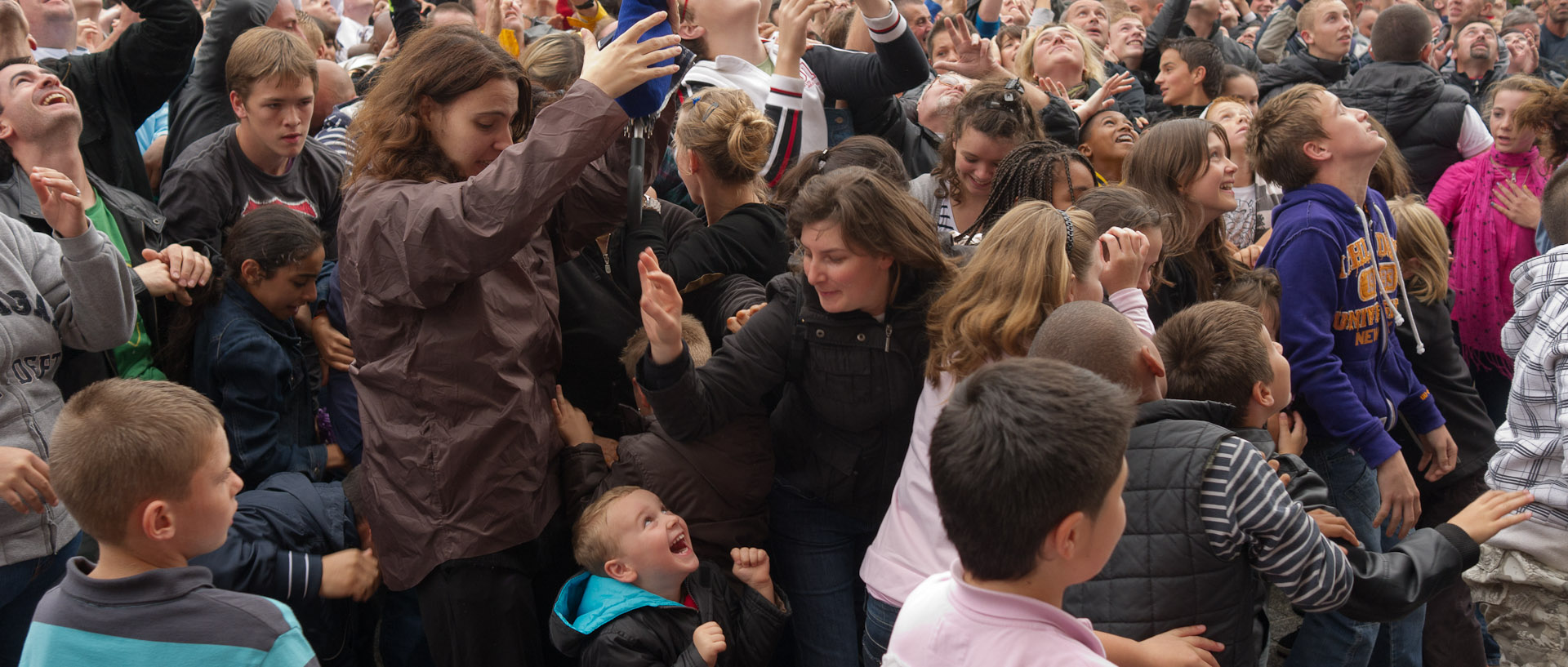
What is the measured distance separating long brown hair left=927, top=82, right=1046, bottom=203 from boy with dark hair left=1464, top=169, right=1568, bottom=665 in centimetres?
150

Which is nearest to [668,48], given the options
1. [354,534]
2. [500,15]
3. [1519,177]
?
[354,534]

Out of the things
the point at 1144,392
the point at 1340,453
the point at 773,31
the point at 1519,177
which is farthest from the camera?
the point at 773,31

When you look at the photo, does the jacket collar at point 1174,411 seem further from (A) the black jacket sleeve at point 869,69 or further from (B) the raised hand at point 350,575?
(A) the black jacket sleeve at point 869,69

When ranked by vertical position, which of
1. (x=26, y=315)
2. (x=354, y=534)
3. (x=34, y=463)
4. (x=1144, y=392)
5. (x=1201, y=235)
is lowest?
(x=354, y=534)

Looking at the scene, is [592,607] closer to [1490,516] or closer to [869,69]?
[1490,516]

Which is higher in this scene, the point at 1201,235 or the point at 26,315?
the point at 1201,235

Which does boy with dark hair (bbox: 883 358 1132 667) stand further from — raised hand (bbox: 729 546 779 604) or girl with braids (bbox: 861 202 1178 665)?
raised hand (bbox: 729 546 779 604)

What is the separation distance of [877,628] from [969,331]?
0.73m

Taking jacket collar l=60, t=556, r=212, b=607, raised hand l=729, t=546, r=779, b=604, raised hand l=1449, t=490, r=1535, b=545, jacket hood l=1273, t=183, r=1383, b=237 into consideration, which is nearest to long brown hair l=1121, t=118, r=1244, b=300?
jacket hood l=1273, t=183, r=1383, b=237

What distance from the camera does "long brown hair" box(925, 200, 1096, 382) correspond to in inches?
95.1

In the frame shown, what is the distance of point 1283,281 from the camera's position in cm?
328

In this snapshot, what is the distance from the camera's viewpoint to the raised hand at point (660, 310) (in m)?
2.52

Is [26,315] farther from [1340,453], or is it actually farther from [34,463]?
[1340,453]

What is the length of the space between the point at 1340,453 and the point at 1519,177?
2613 mm
